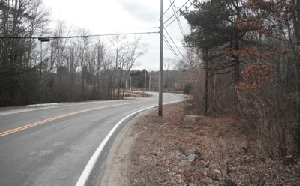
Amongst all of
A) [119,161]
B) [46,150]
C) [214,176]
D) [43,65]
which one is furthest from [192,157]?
[43,65]

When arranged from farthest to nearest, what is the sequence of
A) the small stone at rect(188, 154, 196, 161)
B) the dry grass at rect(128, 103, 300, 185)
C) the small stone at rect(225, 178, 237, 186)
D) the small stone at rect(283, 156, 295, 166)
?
1. the small stone at rect(188, 154, 196, 161)
2. the small stone at rect(283, 156, 295, 166)
3. the dry grass at rect(128, 103, 300, 185)
4. the small stone at rect(225, 178, 237, 186)

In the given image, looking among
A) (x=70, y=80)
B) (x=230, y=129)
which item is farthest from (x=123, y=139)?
(x=70, y=80)

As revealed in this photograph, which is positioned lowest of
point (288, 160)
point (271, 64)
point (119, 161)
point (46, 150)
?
point (119, 161)

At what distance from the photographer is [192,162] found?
16.5 ft

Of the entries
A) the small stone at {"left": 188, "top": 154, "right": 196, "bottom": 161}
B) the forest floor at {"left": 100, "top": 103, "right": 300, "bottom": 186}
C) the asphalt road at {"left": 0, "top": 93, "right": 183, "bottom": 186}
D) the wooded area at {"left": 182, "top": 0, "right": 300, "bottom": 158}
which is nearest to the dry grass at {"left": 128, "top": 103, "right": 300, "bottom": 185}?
the forest floor at {"left": 100, "top": 103, "right": 300, "bottom": 186}

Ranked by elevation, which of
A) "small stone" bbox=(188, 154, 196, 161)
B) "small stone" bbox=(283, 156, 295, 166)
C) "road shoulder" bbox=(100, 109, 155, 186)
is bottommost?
"road shoulder" bbox=(100, 109, 155, 186)

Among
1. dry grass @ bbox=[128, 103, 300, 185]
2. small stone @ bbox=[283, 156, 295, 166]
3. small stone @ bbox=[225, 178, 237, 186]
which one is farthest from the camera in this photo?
small stone @ bbox=[283, 156, 295, 166]

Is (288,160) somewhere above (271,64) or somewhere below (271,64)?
below

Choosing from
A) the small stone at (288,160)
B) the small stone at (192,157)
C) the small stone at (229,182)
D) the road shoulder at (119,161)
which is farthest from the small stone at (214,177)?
the road shoulder at (119,161)

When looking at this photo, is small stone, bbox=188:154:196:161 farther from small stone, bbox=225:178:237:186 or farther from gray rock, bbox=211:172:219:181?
small stone, bbox=225:178:237:186

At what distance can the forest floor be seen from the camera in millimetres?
4125

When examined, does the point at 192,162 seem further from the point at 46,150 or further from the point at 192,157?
the point at 46,150

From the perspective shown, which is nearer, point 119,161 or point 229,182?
point 229,182

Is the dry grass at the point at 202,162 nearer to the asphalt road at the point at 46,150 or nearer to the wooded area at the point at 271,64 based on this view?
the wooded area at the point at 271,64
